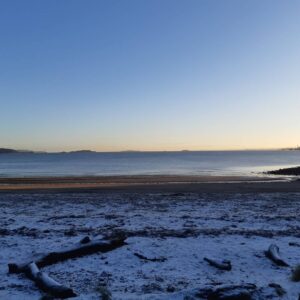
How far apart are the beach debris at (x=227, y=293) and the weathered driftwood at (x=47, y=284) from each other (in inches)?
82.9

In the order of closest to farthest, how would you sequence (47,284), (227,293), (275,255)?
(227,293) < (47,284) < (275,255)

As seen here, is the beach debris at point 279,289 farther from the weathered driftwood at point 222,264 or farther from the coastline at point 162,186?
the coastline at point 162,186

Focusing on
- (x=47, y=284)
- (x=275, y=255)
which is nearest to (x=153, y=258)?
(x=275, y=255)

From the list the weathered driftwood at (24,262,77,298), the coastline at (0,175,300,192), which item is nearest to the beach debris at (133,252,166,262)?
the weathered driftwood at (24,262,77,298)

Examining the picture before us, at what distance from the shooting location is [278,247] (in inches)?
397

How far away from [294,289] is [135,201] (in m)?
13.7

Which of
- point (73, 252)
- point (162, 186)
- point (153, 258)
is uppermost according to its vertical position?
point (162, 186)

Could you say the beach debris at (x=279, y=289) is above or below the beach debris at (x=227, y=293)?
below

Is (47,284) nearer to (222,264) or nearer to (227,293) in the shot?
(227,293)

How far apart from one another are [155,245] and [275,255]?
2813 mm

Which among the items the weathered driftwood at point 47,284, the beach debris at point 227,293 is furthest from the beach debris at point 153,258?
the beach debris at point 227,293

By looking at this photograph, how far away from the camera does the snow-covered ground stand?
24.8 feet

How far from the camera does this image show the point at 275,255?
9164 millimetres

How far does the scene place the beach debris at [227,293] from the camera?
6.45 metres
